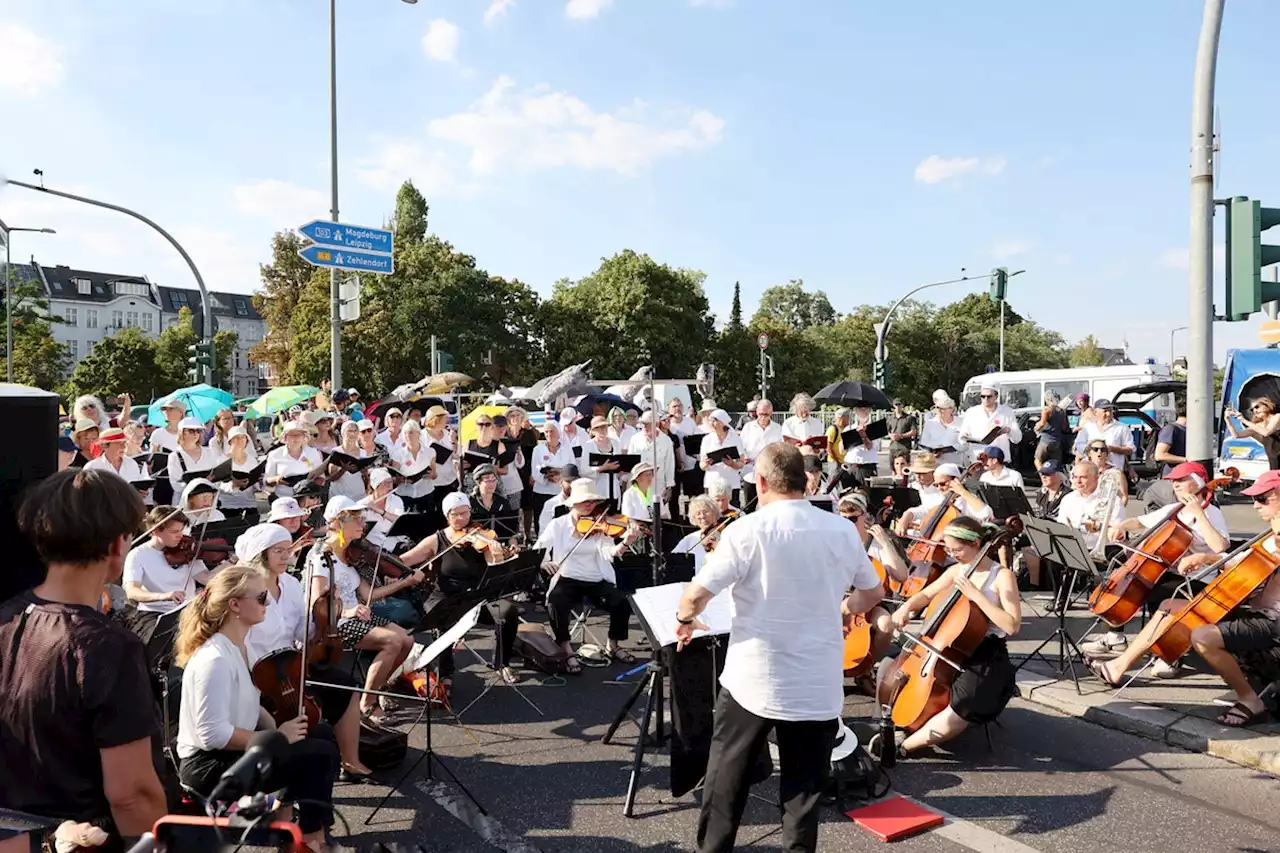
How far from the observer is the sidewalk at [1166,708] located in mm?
4969

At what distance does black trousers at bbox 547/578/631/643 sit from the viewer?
23.5 feet

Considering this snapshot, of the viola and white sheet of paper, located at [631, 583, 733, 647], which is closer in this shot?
white sheet of paper, located at [631, 583, 733, 647]

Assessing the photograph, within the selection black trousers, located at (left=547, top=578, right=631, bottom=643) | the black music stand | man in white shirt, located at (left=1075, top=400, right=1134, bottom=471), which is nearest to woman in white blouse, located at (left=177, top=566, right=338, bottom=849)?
black trousers, located at (left=547, top=578, right=631, bottom=643)

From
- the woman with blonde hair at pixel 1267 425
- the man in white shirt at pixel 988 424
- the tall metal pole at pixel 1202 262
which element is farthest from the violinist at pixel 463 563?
the woman with blonde hair at pixel 1267 425

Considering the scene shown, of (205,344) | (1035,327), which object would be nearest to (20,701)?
(205,344)

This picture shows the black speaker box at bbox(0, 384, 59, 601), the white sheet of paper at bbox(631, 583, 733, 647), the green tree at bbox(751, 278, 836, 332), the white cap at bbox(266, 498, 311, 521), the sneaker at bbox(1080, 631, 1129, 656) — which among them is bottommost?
the sneaker at bbox(1080, 631, 1129, 656)

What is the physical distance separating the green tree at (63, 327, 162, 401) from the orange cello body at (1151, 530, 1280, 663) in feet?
166

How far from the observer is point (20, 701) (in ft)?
7.18

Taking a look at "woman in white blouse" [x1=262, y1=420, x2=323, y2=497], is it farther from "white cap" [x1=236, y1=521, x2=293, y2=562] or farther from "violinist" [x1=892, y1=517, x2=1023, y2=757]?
"violinist" [x1=892, y1=517, x2=1023, y2=757]

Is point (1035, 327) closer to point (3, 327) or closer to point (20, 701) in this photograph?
point (3, 327)

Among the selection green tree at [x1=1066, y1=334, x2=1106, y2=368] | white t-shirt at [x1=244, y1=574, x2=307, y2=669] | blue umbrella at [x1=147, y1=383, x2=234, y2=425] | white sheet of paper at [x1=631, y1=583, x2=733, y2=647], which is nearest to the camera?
white sheet of paper at [x1=631, y1=583, x2=733, y2=647]

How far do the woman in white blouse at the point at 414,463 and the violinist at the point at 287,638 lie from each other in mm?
4718

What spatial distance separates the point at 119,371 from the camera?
4709 cm

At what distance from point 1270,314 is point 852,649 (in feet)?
16.3
